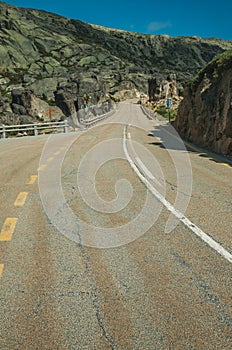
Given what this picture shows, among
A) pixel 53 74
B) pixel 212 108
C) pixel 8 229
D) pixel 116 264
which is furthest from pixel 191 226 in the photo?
pixel 53 74

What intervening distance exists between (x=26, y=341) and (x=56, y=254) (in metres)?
1.69

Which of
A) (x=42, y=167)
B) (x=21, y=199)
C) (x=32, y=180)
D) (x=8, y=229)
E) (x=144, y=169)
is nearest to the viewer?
(x=8, y=229)

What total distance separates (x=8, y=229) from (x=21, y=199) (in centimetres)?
182

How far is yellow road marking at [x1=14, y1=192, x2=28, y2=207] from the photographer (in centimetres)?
700

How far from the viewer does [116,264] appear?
4.41 m

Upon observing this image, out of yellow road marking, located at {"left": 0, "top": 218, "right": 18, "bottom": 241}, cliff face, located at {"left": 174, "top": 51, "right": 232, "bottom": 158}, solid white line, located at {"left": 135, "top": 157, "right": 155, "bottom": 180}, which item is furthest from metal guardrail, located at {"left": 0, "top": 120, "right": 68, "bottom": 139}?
yellow road marking, located at {"left": 0, "top": 218, "right": 18, "bottom": 241}

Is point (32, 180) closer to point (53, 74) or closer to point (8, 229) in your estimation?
point (8, 229)

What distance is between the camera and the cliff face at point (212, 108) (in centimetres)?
1418

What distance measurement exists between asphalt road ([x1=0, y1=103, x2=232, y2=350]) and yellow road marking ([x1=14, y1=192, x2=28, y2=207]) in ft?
0.07

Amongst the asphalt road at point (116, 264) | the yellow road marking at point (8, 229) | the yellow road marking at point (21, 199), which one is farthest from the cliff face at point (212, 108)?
the yellow road marking at point (8, 229)

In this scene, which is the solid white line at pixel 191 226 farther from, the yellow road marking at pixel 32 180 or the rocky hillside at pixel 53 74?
the rocky hillside at pixel 53 74

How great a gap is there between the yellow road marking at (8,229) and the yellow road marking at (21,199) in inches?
37.6

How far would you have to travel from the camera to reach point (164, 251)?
186 inches

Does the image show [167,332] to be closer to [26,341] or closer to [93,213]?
[26,341]
